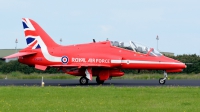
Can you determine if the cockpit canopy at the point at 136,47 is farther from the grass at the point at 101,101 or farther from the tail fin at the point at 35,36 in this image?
the grass at the point at 101,101

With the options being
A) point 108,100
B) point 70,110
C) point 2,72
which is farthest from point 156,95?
point 2,72

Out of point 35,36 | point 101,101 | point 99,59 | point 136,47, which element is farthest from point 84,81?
point 101,101

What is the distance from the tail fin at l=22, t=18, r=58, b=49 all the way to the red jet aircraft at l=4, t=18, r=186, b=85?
0.20 meters

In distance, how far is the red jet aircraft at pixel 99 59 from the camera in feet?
91.4

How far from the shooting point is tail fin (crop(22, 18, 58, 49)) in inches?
1182

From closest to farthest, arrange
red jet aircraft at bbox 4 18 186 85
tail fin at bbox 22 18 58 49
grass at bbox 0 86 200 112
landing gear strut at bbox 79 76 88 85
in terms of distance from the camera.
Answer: grass at bbox 0 86 200 112 < red jet aircraft at bbox 4 18 186 85 < landing gear strut at bbox 79 76 88 85 < tail fin at bbox 22 18 58 49

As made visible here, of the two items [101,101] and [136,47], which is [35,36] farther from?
[101,101]

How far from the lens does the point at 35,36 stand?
30125mm

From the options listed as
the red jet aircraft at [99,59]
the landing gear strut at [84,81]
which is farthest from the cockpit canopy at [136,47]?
the landing gear strut at [84,81]

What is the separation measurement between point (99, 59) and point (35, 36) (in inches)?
178

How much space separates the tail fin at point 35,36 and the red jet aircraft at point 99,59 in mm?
202

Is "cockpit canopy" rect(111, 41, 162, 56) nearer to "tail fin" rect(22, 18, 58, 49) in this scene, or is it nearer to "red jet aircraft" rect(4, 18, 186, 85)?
"red jet aircraft" rect(4, 18, 186, 85)

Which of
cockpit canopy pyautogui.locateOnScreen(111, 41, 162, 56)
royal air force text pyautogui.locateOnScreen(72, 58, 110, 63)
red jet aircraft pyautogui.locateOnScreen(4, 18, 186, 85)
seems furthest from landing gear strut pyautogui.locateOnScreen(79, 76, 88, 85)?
cockpit canopy pyautogui.locateOnScreen(111, 41, 162, 56)

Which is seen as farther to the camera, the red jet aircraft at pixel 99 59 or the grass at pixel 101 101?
the red jet aircraft at pixel 99 59
